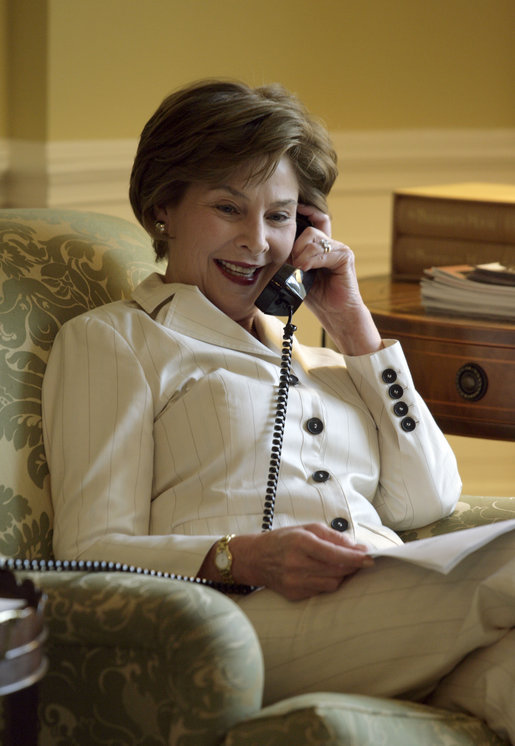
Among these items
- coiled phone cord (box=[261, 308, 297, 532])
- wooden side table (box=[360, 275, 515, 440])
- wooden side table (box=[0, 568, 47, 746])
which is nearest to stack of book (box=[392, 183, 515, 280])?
wooden side table (box=[360, 275, 515, 440])

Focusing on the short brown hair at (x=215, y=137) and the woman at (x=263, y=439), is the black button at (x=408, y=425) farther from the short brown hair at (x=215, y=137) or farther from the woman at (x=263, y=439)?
the short brown hair at (x=215, y=137)

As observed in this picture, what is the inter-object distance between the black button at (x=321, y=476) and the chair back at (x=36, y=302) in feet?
1.28

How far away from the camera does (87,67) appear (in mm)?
2627

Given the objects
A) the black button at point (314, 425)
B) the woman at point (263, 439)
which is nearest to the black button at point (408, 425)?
the woman at point (263, 439)

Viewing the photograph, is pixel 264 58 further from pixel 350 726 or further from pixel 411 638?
pixel 350 726

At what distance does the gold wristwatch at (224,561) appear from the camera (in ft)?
4.64

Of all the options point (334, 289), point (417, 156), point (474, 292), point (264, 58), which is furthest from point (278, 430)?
point (417, 156)

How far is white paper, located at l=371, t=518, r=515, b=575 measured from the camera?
49.3 inches

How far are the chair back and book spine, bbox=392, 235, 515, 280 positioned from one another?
0.74 m

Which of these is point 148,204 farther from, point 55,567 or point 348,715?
point 348,715

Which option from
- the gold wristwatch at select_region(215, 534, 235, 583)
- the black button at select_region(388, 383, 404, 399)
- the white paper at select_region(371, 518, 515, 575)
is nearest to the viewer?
the white paper at select_region(371, 518, 515, 575)

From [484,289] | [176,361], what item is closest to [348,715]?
[176,361]

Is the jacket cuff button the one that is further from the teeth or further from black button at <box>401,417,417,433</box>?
the teeth

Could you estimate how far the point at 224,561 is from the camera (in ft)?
Result: 4.65
